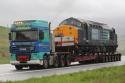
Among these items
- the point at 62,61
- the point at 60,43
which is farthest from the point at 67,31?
the point at 62,61

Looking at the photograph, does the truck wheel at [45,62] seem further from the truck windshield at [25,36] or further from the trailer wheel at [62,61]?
the trailer wheel at [62,61]

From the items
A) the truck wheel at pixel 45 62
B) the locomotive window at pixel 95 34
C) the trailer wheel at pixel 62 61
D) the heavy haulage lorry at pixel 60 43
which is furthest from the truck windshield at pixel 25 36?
the locomotive window at pixel 95 34

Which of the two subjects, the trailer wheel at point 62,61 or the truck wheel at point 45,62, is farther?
the trailer wheel at point 62,61

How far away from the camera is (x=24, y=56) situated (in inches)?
1289

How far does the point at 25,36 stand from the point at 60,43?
6712 mm

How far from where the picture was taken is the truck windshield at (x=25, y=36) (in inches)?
1293

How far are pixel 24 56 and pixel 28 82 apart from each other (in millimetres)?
12196

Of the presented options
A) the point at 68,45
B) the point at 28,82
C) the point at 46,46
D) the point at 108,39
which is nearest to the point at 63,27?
the point at 68,45

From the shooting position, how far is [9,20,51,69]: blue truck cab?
32.8m

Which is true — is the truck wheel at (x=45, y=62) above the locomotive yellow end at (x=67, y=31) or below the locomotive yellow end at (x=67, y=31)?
below

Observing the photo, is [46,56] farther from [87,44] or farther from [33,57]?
[87,44]

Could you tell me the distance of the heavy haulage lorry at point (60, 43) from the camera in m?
32.9

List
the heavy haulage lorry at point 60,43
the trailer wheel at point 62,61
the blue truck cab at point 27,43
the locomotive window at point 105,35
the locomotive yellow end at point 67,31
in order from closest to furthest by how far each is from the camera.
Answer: the blue truck cab at point 27,43, the heavy haulage lorry at point 60,43, the trailer wheel at point 62,61, the locomotive yellow end at point 67,31, the locomotive window at point 105,35

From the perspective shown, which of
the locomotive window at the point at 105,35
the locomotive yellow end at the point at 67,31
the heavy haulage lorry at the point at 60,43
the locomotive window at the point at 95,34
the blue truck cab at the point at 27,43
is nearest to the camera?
the blue truck cab at the point at 27,43
